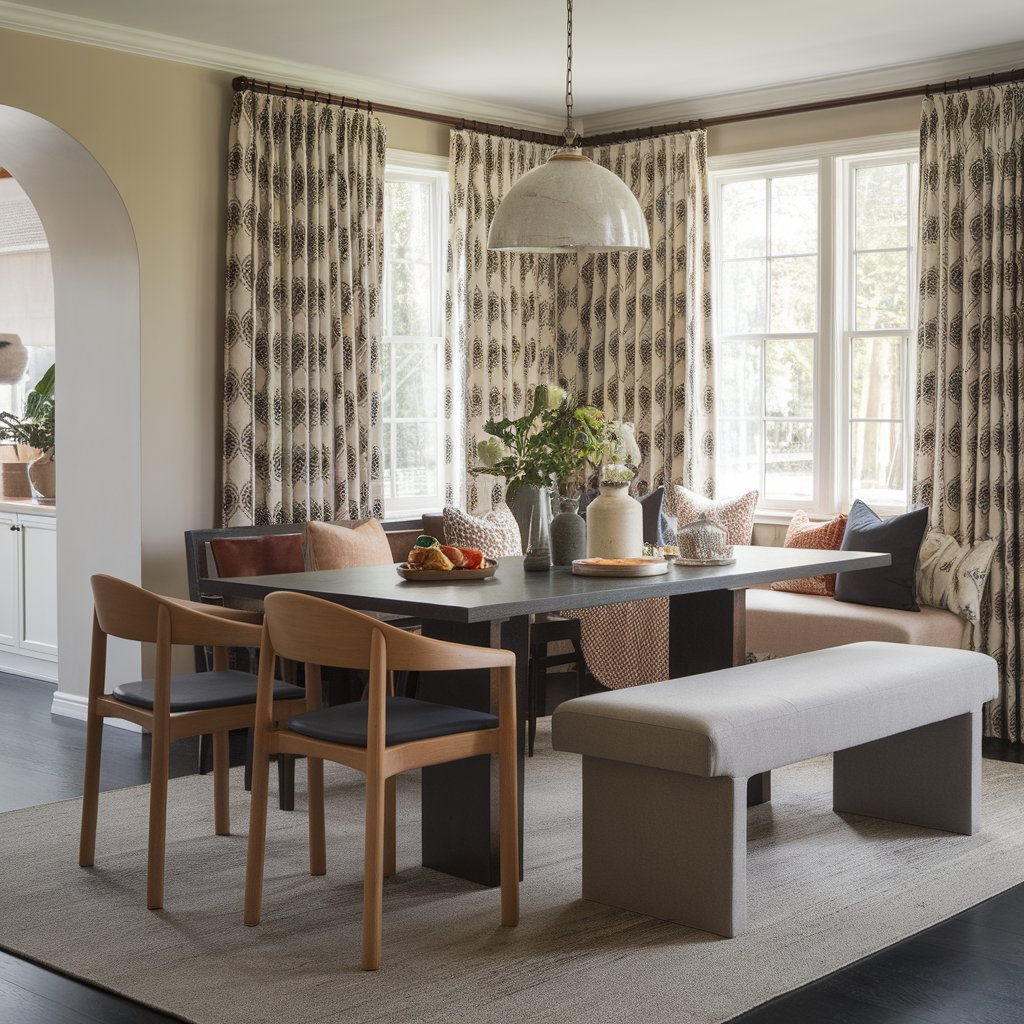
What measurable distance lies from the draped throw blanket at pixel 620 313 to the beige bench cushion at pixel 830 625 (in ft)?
3.74

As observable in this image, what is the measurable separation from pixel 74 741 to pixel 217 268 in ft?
6.85

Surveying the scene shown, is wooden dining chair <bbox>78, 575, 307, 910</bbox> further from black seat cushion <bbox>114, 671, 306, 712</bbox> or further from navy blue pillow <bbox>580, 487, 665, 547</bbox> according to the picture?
navy blue pillow <bbox>580, 487, 665, 547</bbox>

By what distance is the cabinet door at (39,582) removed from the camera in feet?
22.6

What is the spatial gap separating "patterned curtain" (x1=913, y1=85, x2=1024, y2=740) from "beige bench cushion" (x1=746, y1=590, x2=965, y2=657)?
10.9 inches

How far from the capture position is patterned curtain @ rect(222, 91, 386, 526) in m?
6.00

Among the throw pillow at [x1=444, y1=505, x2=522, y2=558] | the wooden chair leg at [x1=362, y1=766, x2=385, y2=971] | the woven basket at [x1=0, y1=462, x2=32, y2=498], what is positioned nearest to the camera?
the wooden chair leg at [x1=362, y1=766, x2=385, y2=971]

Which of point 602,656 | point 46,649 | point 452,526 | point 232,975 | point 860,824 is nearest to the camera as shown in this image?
point 232,975

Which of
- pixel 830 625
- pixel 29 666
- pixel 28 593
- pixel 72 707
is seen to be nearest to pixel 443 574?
pixel 830 625

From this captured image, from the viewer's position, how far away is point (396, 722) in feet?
11.3

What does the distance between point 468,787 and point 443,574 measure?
61 cm

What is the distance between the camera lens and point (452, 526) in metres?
5.57

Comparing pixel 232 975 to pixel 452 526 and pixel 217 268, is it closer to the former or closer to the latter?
pixel 452 526

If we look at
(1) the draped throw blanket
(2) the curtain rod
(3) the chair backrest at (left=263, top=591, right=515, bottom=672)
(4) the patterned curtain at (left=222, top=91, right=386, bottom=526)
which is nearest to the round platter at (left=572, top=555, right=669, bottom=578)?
(3) the chair backrest at (left=263, top=591, right=515, bottom=672)

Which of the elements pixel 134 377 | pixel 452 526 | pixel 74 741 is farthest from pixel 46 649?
pixel 452 526
